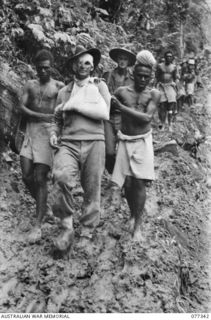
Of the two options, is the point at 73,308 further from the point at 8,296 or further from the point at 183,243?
the point at 183,243

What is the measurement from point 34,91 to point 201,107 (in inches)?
419

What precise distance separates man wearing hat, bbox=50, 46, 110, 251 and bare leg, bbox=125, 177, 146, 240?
0.46 meters

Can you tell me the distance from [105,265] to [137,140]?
1479 millimetres

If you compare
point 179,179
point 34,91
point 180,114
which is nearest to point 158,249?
point 34,91

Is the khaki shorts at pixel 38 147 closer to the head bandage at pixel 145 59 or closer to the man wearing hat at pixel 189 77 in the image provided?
the head bandage at pixel 145 59

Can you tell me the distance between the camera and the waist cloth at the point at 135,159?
508 cm

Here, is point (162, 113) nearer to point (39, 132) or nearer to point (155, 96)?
point (155, 96)

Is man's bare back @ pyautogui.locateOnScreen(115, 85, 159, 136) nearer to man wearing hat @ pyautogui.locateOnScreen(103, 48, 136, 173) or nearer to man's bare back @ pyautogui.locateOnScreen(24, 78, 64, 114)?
man wearing hat @ pyautogui.locateOnScreen(103, 48, 136, 173)

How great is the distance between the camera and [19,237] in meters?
5.32

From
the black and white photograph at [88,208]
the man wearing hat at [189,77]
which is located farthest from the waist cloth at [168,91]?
the black and white photograph at [88,208]

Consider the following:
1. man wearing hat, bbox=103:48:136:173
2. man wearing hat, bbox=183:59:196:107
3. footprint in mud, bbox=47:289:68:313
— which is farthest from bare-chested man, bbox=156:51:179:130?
footprint in mud, bbox=47:289:68:313

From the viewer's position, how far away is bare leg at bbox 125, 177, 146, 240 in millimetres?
5125

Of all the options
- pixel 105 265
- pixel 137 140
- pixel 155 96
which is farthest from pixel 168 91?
pixel 105 265

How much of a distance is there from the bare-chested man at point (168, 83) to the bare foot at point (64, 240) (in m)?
6.64
